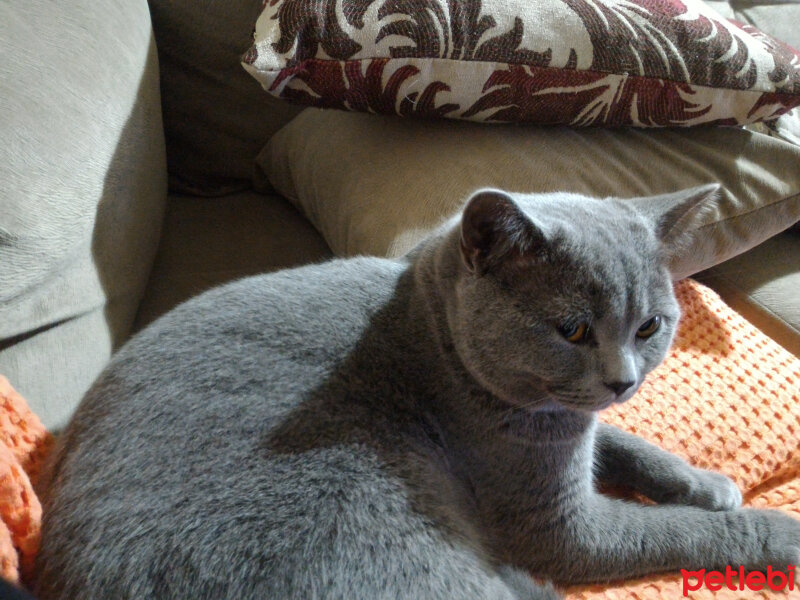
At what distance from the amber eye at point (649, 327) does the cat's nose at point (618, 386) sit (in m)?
0.09

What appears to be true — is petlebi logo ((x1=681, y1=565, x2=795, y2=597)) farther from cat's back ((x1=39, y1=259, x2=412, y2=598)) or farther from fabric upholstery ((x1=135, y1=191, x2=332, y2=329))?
fabric upholstery ((x1=135, y1=191, x2=332, y2=329))

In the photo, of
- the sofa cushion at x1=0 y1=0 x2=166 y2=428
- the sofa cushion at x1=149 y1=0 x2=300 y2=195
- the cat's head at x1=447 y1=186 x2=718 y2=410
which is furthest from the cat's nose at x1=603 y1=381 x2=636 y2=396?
the sofa cushion at x1=149 y1=0 x2=300 y2=195

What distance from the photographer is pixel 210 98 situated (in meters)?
1.35

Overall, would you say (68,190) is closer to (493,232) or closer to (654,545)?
(493,232)

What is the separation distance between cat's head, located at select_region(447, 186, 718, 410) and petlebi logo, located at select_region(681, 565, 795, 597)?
0.85 feet

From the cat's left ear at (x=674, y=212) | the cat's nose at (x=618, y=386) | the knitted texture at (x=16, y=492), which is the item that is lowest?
the knitted texture at (x=16, y=492)

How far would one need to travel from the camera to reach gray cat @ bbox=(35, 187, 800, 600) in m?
0.58

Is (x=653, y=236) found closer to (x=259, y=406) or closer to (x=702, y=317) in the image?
(x=702, y=317)

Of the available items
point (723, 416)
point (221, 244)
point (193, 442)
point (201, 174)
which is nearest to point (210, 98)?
point (201, 174)

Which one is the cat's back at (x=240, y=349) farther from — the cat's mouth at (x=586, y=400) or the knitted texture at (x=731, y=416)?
the knitted texture at (x=731, y=416)

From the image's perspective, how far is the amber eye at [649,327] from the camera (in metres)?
0.77

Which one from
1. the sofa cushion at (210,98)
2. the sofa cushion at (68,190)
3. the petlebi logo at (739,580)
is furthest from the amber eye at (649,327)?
the sofa cushion at (210,98)

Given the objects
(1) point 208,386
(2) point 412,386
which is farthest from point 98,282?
(2) point 412,386

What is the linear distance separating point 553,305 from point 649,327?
0.16 m
